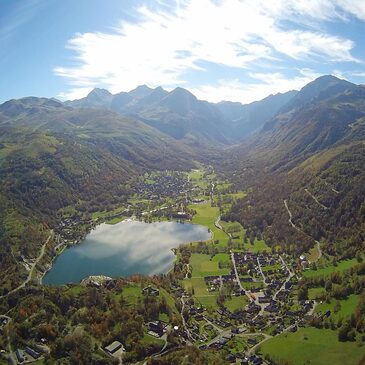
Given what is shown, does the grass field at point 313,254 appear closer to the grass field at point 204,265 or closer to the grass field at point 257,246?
the grass field at point 257,246

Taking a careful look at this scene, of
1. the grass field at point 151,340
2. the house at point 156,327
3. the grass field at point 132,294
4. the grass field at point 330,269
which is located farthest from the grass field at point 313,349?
the grass field at point 330,269

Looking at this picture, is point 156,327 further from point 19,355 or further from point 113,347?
point 19,355

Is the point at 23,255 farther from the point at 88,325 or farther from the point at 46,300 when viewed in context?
the point at 88,325

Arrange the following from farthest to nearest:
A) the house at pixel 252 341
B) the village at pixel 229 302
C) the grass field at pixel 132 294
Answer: the grass field at pixel 132 294 < the house at pixel 252 341 < the village at pixel 229 302

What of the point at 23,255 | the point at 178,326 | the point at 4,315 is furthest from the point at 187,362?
the point at 23,255

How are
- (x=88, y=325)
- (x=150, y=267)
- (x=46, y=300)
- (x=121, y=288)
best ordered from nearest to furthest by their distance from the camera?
(x=88, y=325)
(x=46, y=300)
(x=121, y=288)
(x=150, y=267)

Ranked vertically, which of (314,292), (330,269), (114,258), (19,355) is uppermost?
(330,269)

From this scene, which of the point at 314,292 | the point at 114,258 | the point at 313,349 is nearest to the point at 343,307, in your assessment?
the point at 314,292
